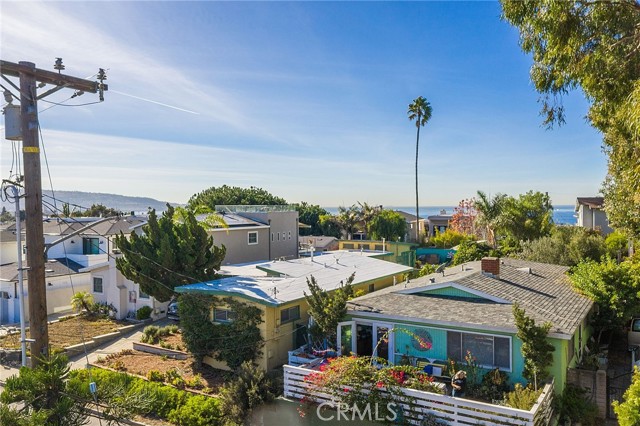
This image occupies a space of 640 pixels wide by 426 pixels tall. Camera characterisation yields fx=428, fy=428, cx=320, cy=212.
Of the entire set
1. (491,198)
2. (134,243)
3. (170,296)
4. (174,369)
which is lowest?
(174,369)

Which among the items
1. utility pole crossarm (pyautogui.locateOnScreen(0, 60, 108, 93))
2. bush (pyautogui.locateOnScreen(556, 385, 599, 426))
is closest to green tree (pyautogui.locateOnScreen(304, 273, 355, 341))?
bush (pyautogui.locateOnScreen(556, 385, 599, 426))

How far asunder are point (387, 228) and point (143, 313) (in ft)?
113

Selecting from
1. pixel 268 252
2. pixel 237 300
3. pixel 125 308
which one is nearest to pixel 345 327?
pixel 237 300

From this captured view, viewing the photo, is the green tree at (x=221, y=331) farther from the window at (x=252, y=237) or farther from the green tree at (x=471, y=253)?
the green tree at (x=471, y=253)

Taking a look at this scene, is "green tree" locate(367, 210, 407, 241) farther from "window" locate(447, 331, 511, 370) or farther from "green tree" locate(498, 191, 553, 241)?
"window" locate(447, 331, 511, 370)

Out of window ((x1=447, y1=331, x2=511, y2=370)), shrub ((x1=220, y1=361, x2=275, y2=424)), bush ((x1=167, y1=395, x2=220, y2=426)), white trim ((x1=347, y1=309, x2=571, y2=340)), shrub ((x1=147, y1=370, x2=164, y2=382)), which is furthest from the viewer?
shrub ((x1=147, y1=370, x2=164, y2=382))

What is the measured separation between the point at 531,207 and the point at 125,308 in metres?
36.2

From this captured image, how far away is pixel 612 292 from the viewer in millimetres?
17312

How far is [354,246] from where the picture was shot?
4625 cm

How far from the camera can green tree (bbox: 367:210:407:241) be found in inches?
2125

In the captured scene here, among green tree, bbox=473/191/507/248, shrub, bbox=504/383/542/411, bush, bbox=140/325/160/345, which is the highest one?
green tree, bbox=473/191/507/248

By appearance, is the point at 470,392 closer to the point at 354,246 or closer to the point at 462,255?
the point at 462,255

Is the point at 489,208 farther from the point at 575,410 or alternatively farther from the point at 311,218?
the point at 575,410

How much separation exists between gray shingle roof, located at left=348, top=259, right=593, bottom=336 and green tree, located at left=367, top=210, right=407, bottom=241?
3406 centimetres
